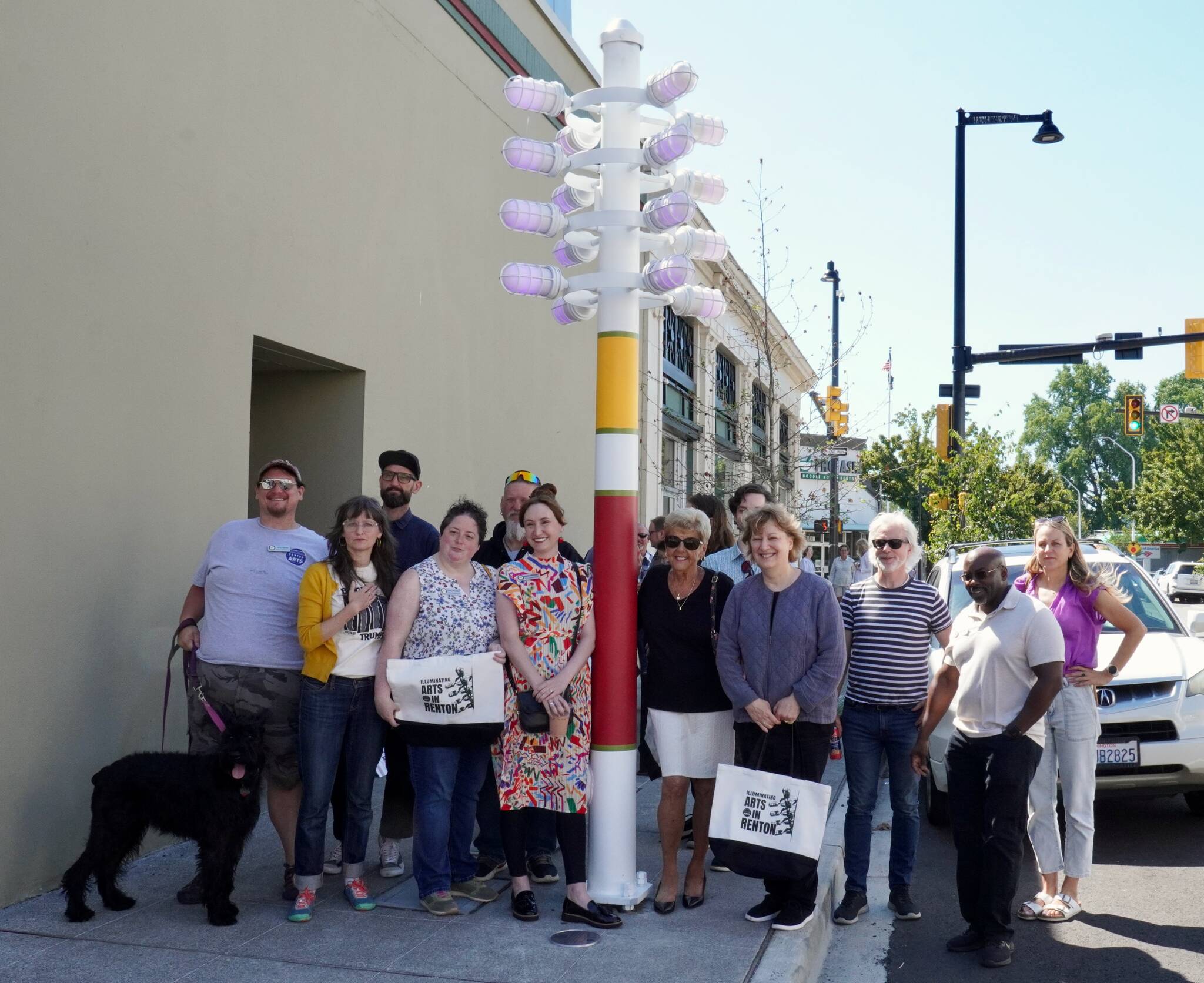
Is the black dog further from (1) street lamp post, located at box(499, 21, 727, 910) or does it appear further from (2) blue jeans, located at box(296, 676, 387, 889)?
(1) street lamp post, located at box(499, 21, 727, 910)

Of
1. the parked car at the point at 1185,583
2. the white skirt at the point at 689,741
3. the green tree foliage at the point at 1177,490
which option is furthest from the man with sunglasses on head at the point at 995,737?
the green tree foliage at the point at 1177,490

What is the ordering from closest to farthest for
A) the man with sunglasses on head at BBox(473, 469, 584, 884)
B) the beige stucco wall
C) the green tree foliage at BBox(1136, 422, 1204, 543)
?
1. the beige stucco wall
2. the man with sunglasses on head at BBox(473, 469, 584, 884)
3. the green tree foliage at BBox(1136, 422, 1204, 543)

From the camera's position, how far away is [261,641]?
5359 millimetres

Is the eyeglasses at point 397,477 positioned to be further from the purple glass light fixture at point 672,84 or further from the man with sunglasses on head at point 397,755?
the purple glass light fixture at point 672,84

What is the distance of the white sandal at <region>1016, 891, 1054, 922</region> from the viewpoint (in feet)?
18.5

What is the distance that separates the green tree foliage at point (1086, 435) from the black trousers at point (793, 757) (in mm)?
109040

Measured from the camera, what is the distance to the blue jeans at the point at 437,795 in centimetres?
517

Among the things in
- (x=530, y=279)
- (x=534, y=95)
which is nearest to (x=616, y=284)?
(x=530, y=279)

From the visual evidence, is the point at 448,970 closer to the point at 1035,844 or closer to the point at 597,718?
the point at 597,718

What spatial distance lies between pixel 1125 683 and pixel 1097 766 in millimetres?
541

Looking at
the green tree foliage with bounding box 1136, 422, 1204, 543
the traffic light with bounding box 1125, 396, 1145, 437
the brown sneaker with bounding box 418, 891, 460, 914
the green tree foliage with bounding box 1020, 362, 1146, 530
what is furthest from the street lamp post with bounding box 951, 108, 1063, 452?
the green tree foliage with bounding box 1020, 362, 1146, 530

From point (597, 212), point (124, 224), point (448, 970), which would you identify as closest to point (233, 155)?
point (124, 224)

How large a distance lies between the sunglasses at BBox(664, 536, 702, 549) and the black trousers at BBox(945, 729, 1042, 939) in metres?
1.43

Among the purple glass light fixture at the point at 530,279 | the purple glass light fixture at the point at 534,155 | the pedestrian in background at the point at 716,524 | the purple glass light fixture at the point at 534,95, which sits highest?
the purple glass light fixture at the point at 534,95
